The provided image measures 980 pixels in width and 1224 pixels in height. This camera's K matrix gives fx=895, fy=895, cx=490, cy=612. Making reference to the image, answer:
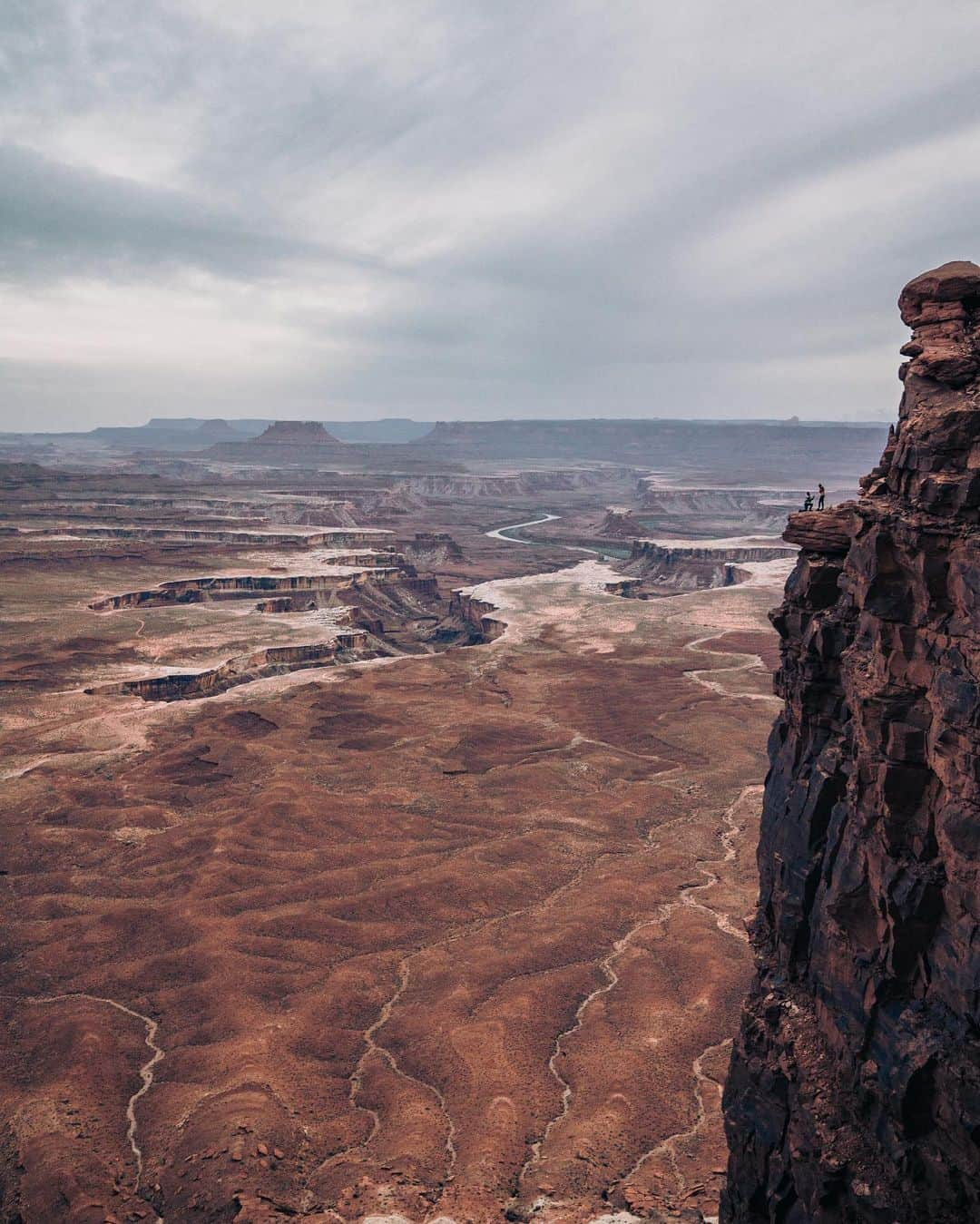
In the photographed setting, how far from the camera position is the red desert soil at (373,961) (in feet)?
81.1

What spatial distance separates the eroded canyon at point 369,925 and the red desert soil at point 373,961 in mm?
142

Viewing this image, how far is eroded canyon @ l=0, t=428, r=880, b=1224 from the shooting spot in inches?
983

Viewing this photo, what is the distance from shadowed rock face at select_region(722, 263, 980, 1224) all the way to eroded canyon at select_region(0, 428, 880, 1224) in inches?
366

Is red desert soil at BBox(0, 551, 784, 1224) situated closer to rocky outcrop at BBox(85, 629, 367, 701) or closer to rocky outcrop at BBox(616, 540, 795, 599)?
rocky outcrop at BBox(85, 629, 367, 701)

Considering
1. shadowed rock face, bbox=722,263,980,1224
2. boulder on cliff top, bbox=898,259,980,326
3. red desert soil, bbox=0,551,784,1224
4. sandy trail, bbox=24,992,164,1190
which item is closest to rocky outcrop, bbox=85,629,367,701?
red desert soil, bbox=0,551,784,1224

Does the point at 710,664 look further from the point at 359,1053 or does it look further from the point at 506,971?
the point at 359,1053

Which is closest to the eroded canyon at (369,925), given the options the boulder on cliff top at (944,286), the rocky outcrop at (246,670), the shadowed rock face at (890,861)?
the rocky outcrop at (246,670)

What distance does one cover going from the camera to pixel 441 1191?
77.9ft

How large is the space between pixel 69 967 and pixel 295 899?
9790 millimetres

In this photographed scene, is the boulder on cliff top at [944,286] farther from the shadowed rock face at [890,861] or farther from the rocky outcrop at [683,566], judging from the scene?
the rocky outcrop at [683,566]

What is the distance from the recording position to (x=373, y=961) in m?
36.8

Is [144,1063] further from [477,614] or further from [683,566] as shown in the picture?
[683,566]

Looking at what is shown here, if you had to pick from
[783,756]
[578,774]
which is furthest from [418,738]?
[783,756]

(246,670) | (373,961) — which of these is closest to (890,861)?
(373,961)
